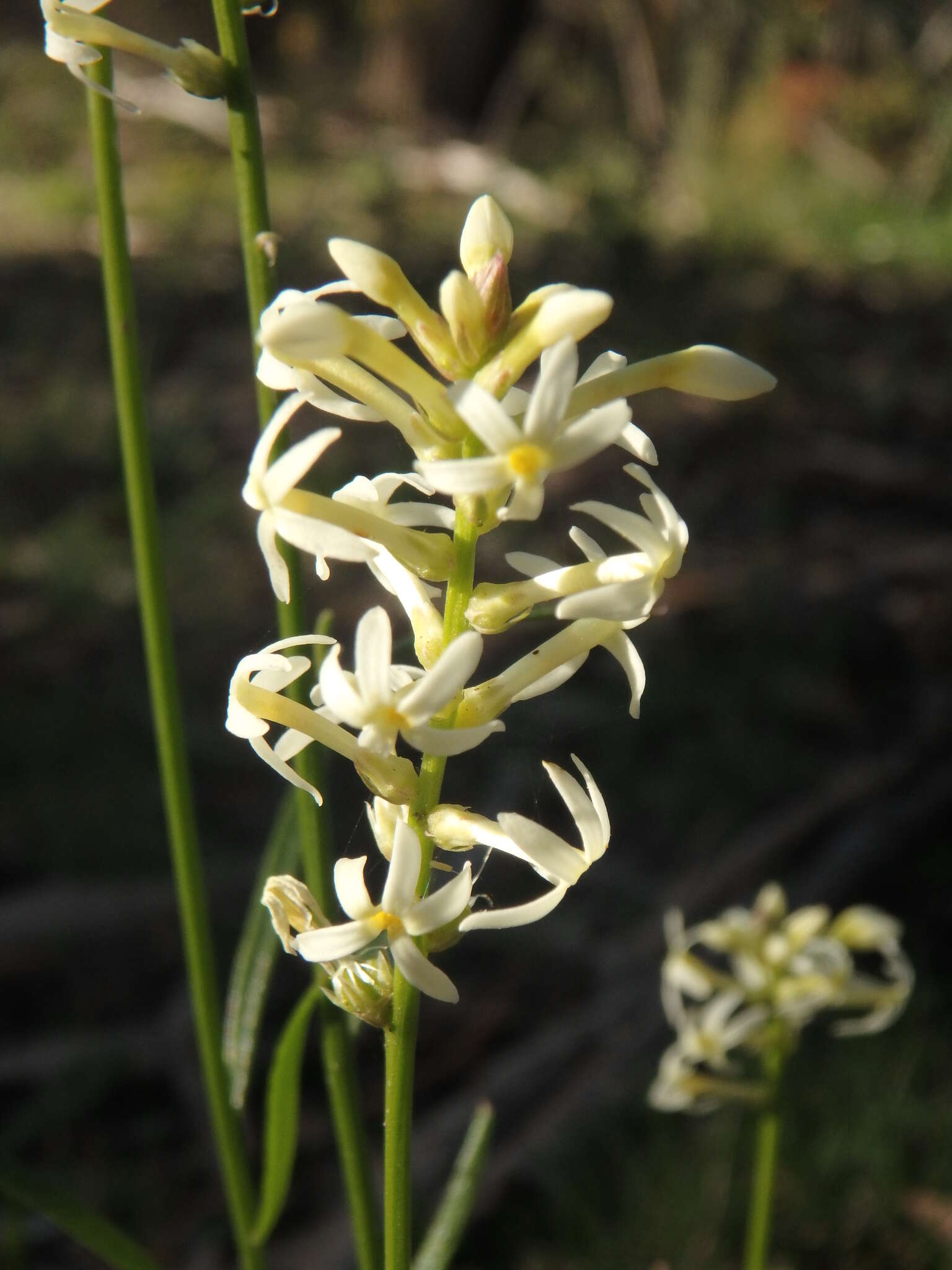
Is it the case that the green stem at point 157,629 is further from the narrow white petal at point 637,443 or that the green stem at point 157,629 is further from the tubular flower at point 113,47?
the narrow white petal at point 637,443

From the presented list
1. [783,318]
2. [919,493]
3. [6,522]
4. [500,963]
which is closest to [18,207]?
[6,522]

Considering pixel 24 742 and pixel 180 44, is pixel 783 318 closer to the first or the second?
pixel 24 742

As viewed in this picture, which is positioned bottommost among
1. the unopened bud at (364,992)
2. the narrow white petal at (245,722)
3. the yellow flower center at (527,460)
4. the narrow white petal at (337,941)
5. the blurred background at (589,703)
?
the blurred background at (589,703)

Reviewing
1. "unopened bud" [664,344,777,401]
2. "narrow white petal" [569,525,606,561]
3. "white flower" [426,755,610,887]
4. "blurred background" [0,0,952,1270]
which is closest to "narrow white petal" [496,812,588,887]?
"white flower" [426,755,610,887]

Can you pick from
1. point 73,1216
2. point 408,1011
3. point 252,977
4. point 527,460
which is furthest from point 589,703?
point 527,460

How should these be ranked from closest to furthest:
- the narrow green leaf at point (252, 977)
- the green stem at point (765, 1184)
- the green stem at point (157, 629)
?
the green stem at point (157, 629) → the narrow green leaf at point (252, 977) → the green stem at point (765, 1184)

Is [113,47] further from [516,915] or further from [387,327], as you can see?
[516,915]

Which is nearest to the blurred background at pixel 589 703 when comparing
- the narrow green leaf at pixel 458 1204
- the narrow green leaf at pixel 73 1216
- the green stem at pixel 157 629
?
the green stem at pixel 157 629
